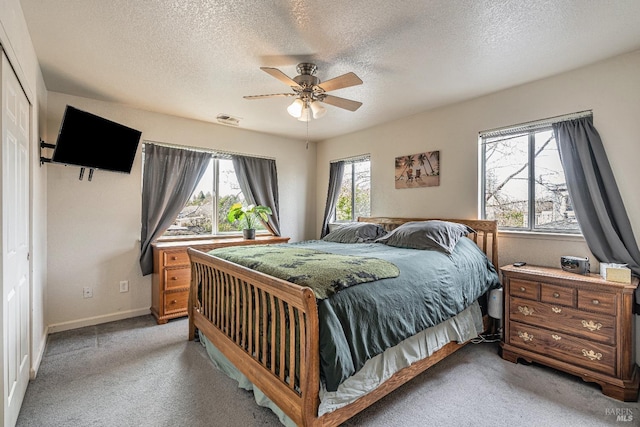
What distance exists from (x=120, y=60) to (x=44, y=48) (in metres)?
0.51

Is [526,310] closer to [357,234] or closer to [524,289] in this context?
[524,289]

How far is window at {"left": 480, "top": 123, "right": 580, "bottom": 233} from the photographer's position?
281 cm

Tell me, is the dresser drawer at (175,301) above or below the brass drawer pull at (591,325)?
below

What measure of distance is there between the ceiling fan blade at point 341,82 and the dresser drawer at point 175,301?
2877 mm

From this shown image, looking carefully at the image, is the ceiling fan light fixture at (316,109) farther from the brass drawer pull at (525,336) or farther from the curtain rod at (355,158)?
the brass drawer pull at (525,336)

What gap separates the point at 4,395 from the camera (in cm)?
153

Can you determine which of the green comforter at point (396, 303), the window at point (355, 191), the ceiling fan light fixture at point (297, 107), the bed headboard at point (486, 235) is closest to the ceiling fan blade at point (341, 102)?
the ceiling fan light fixture at point (297, 107)

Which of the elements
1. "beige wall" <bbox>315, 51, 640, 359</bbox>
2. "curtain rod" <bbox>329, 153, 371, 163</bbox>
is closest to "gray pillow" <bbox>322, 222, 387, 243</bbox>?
"beige wall" <bbox>315, 51, 640, 359</bbox>

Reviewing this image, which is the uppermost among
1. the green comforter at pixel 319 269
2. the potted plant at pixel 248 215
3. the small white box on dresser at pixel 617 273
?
the potted plant at pixel 248 215

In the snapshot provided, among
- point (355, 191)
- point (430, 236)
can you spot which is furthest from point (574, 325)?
point (355, 191)

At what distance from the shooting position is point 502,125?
3092mm

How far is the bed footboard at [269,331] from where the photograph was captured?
4.90 ft

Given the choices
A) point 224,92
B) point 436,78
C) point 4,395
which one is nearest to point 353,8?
point 436,78

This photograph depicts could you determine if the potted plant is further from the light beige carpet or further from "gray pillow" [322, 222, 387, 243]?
the light beige carpet
